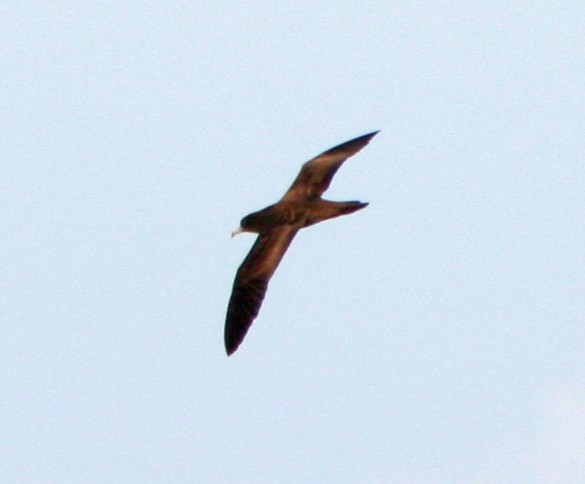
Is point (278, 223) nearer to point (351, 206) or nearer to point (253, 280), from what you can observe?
point (253, 280)

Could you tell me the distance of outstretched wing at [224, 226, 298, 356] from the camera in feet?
54.1

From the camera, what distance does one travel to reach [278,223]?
16.2 m

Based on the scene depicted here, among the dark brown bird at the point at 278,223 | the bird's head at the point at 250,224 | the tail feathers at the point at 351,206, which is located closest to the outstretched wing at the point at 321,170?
the dark brown bird at the point at 278,223

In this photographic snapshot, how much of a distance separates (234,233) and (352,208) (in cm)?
Answer: 231

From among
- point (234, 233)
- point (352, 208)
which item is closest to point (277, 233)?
point (234, 233)

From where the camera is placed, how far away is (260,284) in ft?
55.0

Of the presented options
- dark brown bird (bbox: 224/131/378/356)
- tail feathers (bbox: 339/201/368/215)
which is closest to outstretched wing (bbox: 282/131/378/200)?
dark brown bird (bbox: 224/131/378/356)

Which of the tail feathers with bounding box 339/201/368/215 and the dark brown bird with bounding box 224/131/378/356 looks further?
the dark brown bird with bounding box 224/131/378/356

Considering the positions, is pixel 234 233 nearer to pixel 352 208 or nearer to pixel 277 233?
pixel 277 233

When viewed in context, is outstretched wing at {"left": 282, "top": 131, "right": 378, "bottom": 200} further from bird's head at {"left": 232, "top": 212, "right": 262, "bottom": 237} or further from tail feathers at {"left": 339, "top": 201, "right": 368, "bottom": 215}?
tail feathers at {"left": 339, "top": 201, "right": 368, "bottom": 215}

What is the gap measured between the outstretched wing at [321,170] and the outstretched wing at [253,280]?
2.67 ft

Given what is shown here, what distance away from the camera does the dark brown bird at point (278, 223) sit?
15766 mm

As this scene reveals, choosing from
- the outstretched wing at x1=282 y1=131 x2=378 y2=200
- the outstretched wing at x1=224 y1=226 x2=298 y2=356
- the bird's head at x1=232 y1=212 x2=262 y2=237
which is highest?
the outstretched wing at x1=282 y1=131 x2=378 y2=200

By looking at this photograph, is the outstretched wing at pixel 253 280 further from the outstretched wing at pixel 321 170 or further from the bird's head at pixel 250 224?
the outstretched wing at pixel 321 170
